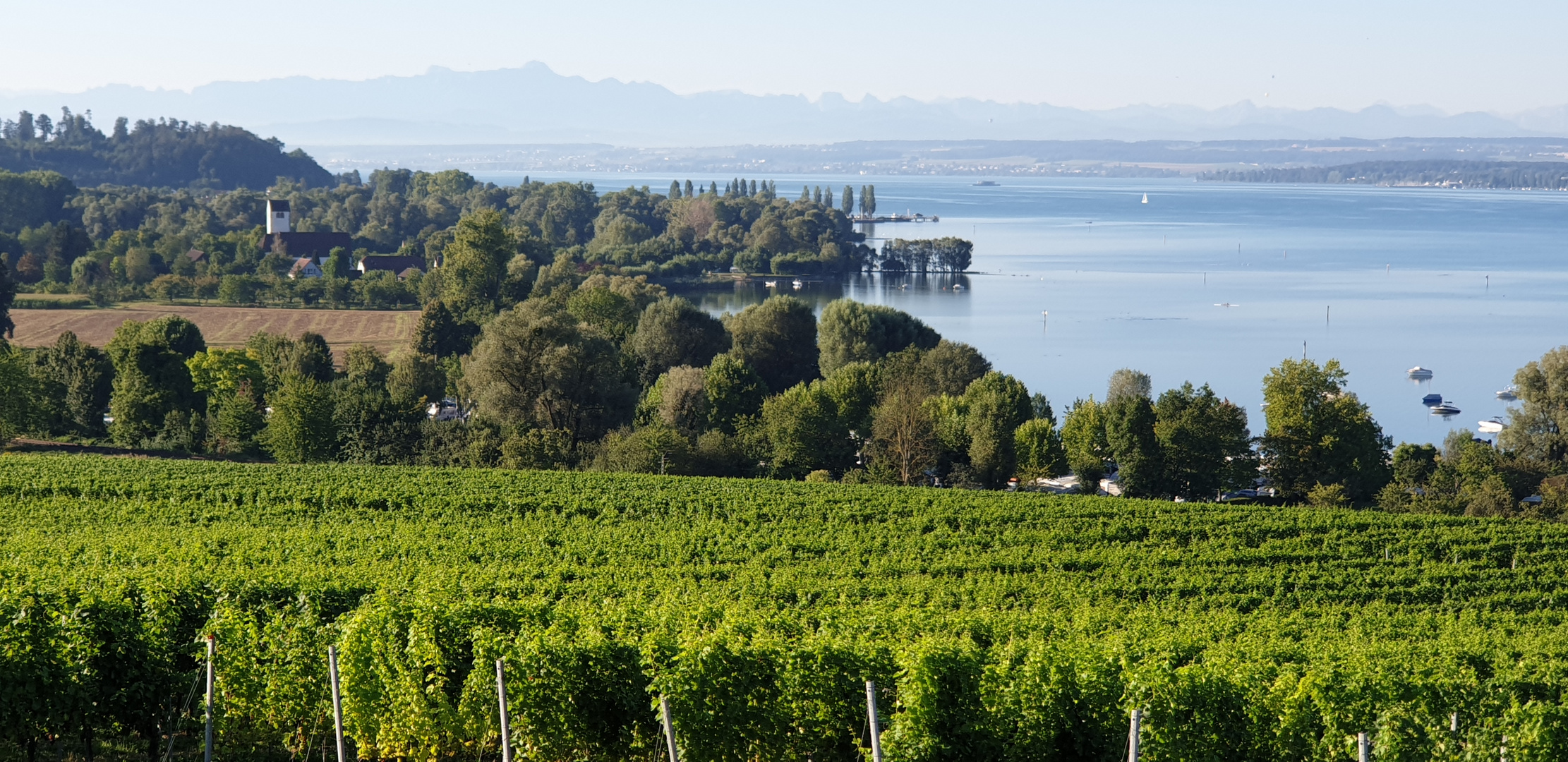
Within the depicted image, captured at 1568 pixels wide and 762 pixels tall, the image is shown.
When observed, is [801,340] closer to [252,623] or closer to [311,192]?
[252,623]

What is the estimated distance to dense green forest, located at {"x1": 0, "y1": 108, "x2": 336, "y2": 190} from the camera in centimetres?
17275

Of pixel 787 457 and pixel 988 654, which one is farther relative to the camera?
pixel 787 457

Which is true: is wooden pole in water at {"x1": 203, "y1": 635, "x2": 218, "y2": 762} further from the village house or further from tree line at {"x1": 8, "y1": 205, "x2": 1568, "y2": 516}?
the village house

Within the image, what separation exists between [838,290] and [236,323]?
47164 mm

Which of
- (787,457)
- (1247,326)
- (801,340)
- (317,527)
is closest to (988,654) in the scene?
(317,527)

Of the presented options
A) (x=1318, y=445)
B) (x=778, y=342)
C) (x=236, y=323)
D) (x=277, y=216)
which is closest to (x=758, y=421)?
(x=778, y=342)

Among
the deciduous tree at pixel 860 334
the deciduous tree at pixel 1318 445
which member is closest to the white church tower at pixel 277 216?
the deciduous tree at pixel 860 334

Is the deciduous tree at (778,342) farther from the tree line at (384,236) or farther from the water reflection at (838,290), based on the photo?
the water reflection at (838,290)

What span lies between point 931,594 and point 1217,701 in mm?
8330

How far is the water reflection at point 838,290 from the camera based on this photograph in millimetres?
93375

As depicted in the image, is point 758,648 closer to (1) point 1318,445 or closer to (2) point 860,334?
(1) point 1318,445

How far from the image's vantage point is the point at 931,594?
744 inches

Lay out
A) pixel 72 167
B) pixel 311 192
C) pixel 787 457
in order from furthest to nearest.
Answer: pixel 72 167 → pixel 311 192 → pixel 787 457

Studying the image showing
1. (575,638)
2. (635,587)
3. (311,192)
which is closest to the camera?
(575,638)
